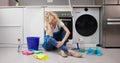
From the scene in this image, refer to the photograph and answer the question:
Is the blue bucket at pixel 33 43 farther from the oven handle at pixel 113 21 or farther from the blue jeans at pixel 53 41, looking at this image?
the oven handle at pixel 113 21

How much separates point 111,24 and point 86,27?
467 mm

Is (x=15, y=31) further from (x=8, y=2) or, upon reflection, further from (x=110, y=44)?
(x=110, y=44)

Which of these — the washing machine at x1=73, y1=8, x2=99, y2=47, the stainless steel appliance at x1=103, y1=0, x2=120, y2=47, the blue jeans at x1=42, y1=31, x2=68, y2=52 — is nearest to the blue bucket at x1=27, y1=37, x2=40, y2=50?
the blue jeans at x1=42, y1=31, x2=68, y2=52

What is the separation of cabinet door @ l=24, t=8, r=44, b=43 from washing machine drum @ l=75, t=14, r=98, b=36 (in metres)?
0.66

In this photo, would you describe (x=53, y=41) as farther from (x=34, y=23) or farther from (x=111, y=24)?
(x=111, y=24)

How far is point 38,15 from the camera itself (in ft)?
11.6

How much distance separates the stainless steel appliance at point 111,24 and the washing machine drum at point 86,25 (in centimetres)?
26

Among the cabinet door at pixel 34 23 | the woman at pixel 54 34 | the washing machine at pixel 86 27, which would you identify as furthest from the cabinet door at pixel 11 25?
the washing machine at pixel 86 27

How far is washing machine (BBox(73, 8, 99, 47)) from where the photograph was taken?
11.8 feet

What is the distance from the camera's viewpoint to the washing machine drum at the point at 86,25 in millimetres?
3626

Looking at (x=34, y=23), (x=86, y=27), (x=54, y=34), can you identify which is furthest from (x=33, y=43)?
(x=86, y=27)

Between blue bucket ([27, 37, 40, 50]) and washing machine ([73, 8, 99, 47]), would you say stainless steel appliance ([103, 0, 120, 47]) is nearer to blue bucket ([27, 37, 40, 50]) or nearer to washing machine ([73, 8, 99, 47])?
washing machine ([73, 8, 99, 47])

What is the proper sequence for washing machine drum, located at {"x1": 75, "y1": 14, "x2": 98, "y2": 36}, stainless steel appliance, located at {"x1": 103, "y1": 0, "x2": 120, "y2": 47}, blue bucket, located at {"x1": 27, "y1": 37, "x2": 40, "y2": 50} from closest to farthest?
blue bucket, located at {"x1": 27, "y1": 37, "x2": 40, "y2": 50} → stainless steel appliance, located at {"x1": 103, "y1": 0, "x2": 120, "y2": 47} → washing machine drum, located at {"x1": 75, "y1": 14, "x2": 98, "y2": 36}

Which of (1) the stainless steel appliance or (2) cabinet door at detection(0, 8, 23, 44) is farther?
(2) cabinet door at detection(0, 8, 23, 44)
